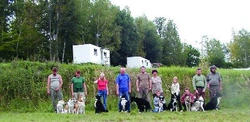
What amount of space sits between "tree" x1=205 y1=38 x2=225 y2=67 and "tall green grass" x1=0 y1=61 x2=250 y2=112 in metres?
52.4

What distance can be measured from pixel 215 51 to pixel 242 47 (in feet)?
44.3

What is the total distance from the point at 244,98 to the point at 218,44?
6328 centimetres

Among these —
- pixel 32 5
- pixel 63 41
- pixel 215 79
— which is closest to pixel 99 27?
pixel 63 41

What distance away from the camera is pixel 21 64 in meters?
14.9

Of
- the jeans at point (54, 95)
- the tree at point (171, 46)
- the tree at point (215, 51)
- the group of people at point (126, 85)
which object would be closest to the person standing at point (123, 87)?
the group of people at point (126, 85)

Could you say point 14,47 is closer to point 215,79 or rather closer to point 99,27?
point 99,27

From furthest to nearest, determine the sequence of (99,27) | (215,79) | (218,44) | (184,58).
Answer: (218,44), (184,58), (99,27), (215,79)

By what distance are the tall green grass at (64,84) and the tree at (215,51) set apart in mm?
52388

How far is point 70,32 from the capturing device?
40406 millimetres

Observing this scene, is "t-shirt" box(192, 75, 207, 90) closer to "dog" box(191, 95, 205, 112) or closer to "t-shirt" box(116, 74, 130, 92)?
"dog" box(191, 95, 205, 112)

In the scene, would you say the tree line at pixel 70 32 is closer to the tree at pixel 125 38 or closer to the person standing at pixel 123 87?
the tree at pixel 125 38

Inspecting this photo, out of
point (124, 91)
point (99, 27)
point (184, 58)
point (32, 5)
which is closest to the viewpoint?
point (124, 91)

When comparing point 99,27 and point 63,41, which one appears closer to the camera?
point 63,41

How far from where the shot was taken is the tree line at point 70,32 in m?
38.7
